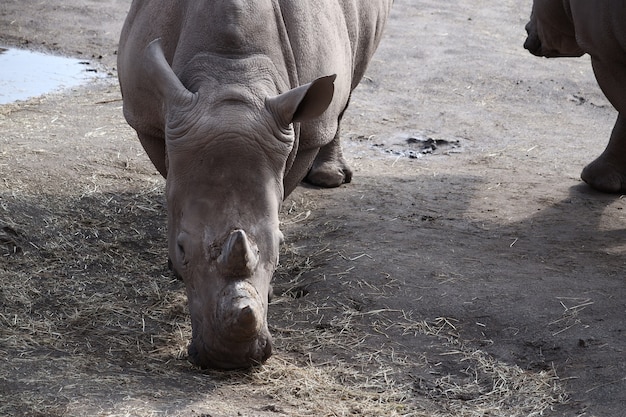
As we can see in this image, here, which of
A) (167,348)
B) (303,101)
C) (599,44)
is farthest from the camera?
(599,44)

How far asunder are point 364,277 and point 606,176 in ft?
8.59

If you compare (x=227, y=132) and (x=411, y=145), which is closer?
(x=227, y=132)

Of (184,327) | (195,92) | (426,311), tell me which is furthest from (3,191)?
(426,311)

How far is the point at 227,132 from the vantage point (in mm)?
4500

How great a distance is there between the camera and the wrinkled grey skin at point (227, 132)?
14.4ft

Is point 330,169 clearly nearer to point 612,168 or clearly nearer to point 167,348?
point 612,168

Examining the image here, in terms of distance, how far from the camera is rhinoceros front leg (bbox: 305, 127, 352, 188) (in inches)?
303

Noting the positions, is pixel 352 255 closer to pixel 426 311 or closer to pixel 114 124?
pixel 426 311

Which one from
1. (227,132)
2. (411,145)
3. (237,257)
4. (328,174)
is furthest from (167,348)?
(411,145)

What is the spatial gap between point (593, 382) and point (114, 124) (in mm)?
5055

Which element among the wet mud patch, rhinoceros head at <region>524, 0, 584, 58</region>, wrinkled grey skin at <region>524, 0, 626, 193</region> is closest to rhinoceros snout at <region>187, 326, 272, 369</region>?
wrinkled grey skin at <region>524, 0, 626, 193</region>

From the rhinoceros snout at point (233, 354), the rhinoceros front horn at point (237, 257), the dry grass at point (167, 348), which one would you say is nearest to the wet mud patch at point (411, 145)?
the dry grass at point (167, 348)

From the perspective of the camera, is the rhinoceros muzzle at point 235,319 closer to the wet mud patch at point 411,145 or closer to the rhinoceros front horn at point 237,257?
the rhinoceros front horn at point 237,257

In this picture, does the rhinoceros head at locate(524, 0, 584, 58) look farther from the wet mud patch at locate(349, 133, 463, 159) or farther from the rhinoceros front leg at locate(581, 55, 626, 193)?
the wet mud patch at locate(349, 133, 463, 159)
